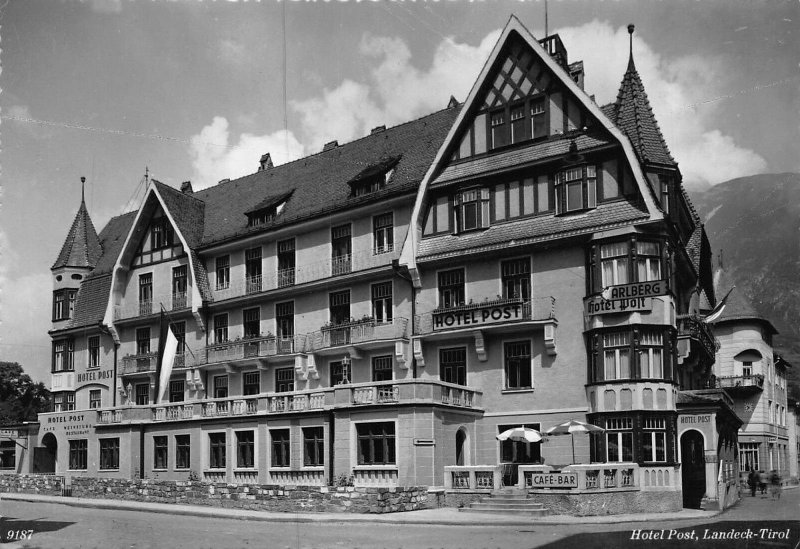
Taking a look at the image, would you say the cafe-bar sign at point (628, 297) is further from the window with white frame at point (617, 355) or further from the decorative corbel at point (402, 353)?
the decorative corbel at point (402, 353)

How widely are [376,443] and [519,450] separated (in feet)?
19.3

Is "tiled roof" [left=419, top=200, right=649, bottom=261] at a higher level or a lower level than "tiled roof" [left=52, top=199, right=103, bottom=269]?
lower

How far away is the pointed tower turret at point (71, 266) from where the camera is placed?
53312mm

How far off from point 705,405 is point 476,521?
1136 cm

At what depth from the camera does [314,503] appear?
1133 inches

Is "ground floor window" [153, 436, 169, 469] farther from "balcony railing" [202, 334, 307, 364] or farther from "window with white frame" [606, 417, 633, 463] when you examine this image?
"window with white frame" [606, 417, 633, 463]

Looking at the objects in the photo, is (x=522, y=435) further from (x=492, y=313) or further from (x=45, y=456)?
(x=45, y=456)

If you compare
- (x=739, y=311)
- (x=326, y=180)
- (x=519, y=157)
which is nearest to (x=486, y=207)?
(x=519, y=157)

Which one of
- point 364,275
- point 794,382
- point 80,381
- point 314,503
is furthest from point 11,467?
point 794,382

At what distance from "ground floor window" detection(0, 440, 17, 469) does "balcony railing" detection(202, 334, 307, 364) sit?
19.6 m

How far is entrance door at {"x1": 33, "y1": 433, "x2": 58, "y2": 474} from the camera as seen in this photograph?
5106 centimetres

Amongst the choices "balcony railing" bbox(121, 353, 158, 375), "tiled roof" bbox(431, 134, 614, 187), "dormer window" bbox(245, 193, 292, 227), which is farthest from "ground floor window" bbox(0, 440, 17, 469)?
"tiled roof" bbox(431, 134, 614, 187)

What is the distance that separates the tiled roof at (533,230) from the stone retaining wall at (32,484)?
66.8 feet

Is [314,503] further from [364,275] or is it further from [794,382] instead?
[794,382]
